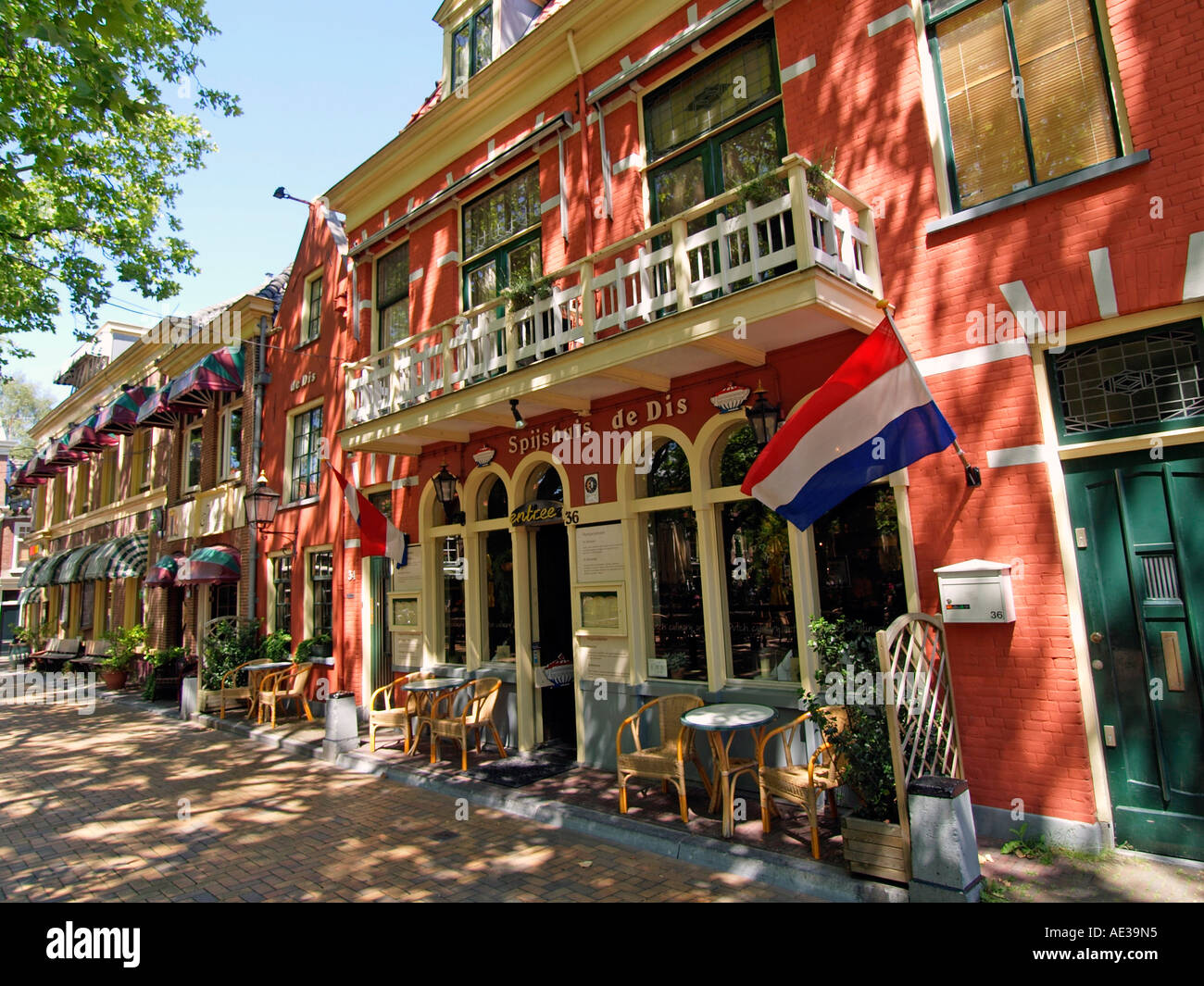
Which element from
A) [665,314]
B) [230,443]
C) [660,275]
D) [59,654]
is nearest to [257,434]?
[230,443]

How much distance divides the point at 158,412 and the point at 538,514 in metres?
13.1

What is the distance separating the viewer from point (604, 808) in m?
6.48

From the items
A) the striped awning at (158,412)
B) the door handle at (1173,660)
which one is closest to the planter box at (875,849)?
the door handle at (1173,660)

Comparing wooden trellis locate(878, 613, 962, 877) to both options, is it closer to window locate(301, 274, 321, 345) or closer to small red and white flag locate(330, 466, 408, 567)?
small red and white flag locate(330, 466, 408, 567)

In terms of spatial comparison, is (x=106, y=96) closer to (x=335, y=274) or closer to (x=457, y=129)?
(x=457, y=129)

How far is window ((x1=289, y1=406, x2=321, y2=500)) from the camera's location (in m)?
13.6

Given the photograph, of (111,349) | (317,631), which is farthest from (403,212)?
(111,349)

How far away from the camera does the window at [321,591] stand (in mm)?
13039

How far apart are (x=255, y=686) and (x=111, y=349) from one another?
2137 centimetres

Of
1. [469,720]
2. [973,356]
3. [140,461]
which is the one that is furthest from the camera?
[140,461]

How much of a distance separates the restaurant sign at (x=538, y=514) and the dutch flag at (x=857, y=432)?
4.23 meters

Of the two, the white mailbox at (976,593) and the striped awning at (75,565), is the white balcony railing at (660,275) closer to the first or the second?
the white mailbox at (976,593)

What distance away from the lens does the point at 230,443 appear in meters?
16.5

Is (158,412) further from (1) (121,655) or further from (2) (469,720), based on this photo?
(2) (469,720)
